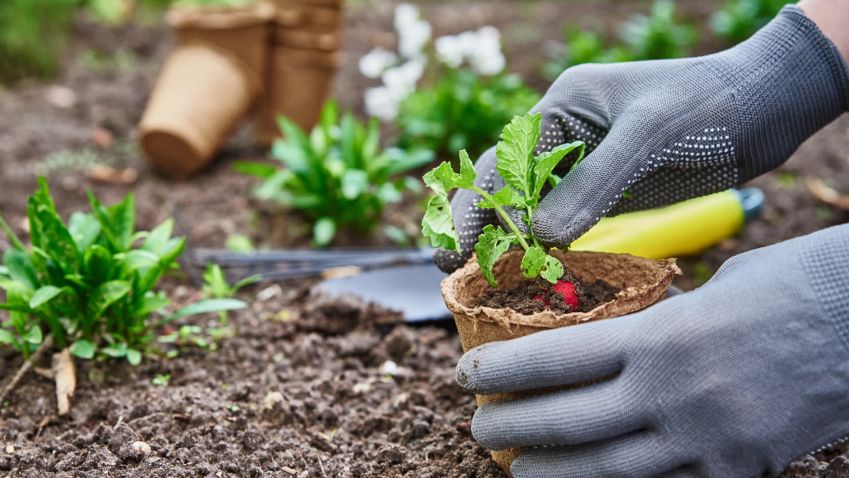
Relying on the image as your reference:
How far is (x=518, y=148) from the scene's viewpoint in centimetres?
163

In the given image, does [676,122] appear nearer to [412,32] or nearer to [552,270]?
[552,270]

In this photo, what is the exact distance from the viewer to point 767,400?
1.43 m

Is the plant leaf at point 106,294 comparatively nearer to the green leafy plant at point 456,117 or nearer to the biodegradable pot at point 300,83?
the green leafy plant at point 456,117

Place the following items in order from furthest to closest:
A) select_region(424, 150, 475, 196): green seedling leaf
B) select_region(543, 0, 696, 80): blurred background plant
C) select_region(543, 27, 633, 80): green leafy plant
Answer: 1. select_region(543, 0, 696, 80): blurred background plant
2. select_region(543, 27, 633, 80): green leafy plant
3. select_region(424, 150, 475, 196): green seedling leaf

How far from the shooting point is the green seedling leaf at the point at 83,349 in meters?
2.14

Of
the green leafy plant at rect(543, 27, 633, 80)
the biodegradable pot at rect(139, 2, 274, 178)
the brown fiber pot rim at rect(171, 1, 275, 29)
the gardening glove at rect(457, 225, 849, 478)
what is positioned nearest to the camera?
the gardening glove at rect(457, 225, 849, 478)

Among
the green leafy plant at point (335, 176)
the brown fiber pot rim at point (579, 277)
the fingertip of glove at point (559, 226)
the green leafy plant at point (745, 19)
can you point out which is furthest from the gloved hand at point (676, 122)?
the green leafy plant at point (745, 19)

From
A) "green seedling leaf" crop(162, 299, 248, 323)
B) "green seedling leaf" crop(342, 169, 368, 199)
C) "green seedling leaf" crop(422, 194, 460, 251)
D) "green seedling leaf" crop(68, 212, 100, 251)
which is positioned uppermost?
"green seedling leaf" crop(422, 194, 460, 251)

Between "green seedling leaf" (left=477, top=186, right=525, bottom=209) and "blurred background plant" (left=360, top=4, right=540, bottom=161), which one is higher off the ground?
"green seedling leaf" (left=477, top=186, right=525, bottom=209)

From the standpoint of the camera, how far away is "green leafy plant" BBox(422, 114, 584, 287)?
1582mm

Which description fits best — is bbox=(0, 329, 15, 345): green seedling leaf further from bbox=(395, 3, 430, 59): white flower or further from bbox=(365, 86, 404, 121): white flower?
bbox=(395, 3, 430, 59): white flower

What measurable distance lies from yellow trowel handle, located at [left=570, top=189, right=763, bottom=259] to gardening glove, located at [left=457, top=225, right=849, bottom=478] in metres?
1.21

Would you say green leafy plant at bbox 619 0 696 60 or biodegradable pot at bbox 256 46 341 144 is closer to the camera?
biodegradable pot at bbox 256 46 341 144

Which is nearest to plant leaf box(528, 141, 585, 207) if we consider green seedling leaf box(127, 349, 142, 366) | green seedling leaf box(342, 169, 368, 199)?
green seedling leaf box(127, 349, 142, 366)
